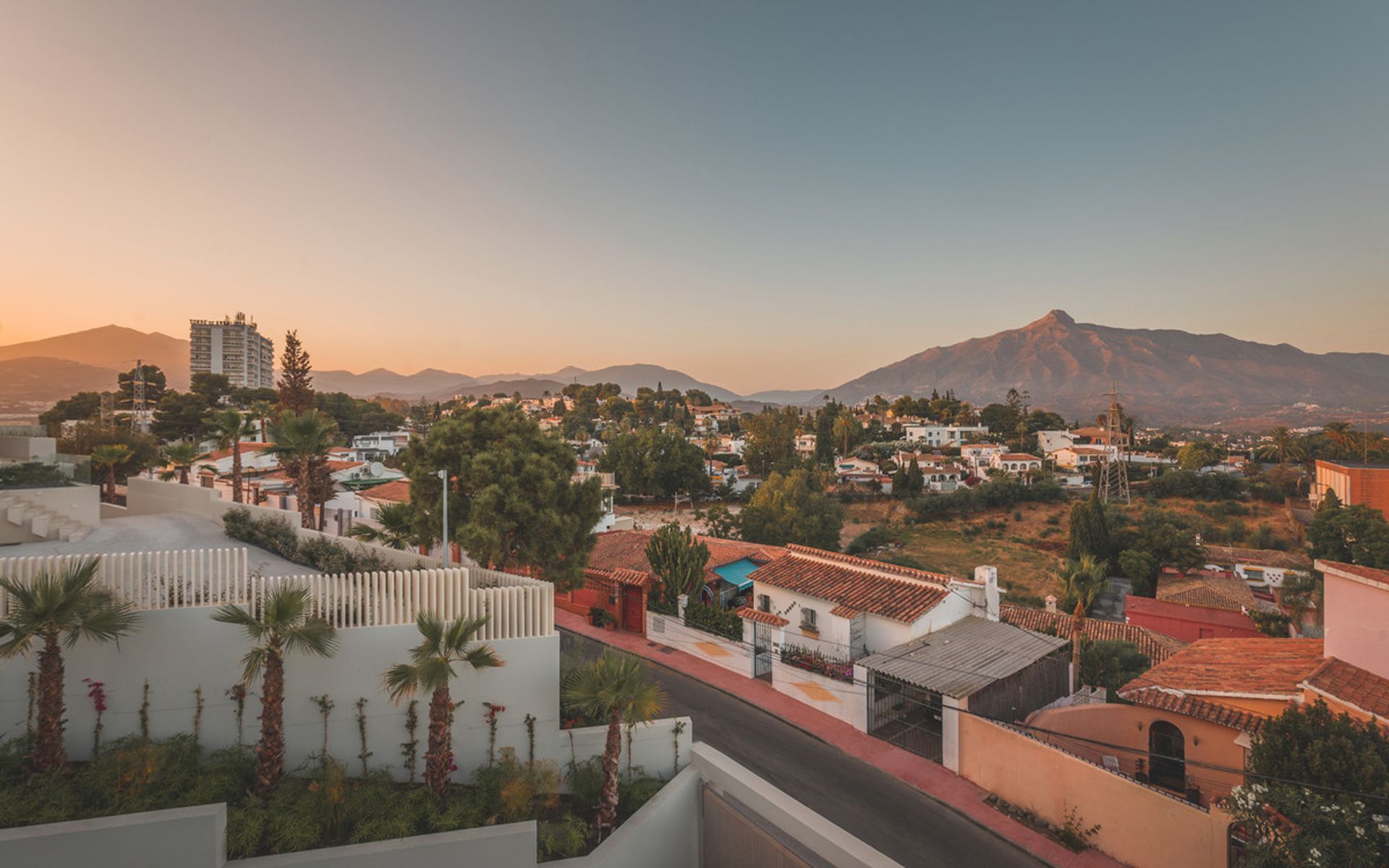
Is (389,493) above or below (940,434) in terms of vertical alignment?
below

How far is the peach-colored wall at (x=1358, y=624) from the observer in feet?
33.4

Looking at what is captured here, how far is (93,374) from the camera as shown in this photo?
218ft

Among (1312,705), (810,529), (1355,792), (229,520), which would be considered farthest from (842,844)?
(810,529)

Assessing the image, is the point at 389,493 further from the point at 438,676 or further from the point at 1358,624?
the point at 1358,624

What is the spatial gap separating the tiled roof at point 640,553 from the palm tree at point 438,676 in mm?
12048

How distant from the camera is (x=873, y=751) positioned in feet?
43.5

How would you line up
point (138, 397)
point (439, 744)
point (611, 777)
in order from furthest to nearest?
1. point (138, 397)
2. point (611, 777)
3. point (439, 744)

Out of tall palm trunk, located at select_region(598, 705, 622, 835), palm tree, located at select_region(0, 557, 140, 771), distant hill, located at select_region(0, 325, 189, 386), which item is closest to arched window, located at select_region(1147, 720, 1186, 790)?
tall palm trunk, located at select_region(598, 705, 622, 835)

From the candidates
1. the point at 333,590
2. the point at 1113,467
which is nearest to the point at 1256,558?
the point at 1113,467

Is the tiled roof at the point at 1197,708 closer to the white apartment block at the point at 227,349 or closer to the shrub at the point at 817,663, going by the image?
the shrub at the point at 817,663

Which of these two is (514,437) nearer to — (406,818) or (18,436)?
(406,818)

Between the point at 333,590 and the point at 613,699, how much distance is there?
13.6ft

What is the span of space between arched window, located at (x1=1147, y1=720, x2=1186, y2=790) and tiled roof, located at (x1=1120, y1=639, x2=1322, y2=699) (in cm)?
82

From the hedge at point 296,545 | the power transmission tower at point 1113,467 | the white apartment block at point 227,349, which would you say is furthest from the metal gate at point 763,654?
Answer: the white apartment block at point 227,349
